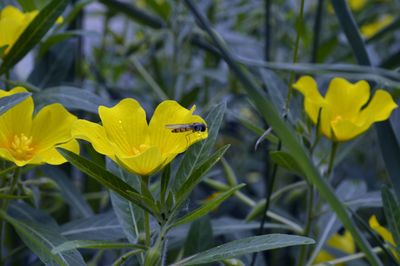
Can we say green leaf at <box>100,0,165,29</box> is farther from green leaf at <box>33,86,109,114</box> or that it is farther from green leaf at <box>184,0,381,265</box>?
green leaf at <box>184,0,381,265</box>

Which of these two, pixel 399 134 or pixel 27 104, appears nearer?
pixel 27 104

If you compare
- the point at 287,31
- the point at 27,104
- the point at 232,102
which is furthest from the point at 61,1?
the point at 287,31

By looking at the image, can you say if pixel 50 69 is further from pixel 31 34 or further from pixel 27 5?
pixel 31 34

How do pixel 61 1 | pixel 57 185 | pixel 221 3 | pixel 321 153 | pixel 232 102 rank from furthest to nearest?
pixel 221 3 < pixel 232 102 < pixel 321 153 < pixel 57 185 < pixel 61 1

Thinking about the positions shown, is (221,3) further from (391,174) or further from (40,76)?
(391,174)

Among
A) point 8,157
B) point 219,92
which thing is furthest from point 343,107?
point 219,92

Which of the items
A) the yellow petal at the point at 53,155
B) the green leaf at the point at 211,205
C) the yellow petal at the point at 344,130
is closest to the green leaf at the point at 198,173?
the green leaf at the point at 211,205

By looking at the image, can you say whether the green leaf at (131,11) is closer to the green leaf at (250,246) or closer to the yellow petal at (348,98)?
the yellow petal at (348,98)
